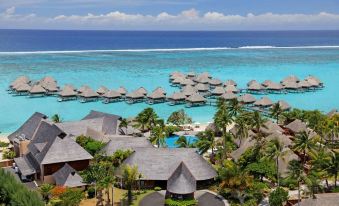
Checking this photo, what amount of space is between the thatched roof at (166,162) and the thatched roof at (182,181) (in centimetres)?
210

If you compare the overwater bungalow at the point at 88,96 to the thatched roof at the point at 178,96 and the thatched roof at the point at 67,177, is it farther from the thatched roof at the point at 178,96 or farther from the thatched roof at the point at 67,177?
the thatched roof at the point at 67,177

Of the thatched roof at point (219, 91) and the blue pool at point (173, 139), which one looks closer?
the blue pool at point (173, 139)

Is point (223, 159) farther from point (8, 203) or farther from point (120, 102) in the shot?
point (120, 102)

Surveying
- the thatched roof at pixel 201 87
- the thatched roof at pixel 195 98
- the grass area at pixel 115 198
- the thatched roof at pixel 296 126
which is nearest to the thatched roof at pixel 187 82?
the thatched roof at pixel 201 87

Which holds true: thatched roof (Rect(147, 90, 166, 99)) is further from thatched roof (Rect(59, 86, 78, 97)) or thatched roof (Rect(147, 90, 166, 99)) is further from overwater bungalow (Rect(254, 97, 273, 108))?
overwater bungalow (Rect(254, 97, 273, 108))

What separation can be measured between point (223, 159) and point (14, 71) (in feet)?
245

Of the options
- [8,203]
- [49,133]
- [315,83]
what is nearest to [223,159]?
[49,133]

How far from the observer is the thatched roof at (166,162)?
30.9 metres

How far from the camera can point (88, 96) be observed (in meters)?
62.8

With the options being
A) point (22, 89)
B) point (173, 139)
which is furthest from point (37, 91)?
point (173, 139)

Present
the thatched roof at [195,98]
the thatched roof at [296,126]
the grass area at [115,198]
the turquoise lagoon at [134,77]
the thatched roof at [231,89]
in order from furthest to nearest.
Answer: the thatched roof at [231,89] → the thatched roof at [195,98] → the turquoise lagoon at [134,77] → the thatched roof at [296,126] → the grass area at [115,198]

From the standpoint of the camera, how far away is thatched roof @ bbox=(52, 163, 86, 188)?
1179 inches

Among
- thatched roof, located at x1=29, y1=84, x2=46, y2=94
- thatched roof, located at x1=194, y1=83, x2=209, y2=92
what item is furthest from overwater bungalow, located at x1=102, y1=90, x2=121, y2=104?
thatched roof, located at x1=194, y1=83, x2=209, y2=92

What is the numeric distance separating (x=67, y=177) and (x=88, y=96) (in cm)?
3362
